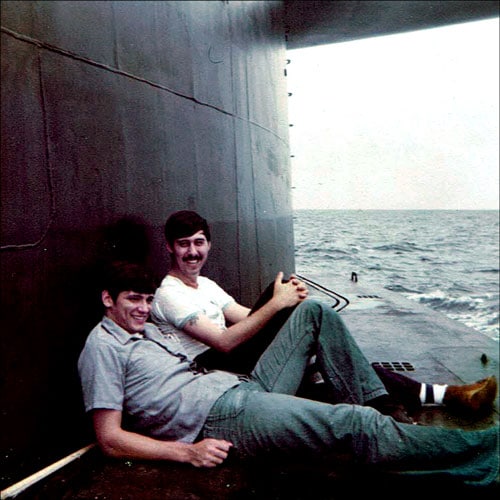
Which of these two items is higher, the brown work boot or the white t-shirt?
the white t-shirt

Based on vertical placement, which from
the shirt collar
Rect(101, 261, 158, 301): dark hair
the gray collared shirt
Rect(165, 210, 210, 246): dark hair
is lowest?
the gray collared shirt

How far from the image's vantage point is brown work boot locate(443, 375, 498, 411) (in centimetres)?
299

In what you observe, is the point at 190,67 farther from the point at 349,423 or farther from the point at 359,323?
the point at 359,323

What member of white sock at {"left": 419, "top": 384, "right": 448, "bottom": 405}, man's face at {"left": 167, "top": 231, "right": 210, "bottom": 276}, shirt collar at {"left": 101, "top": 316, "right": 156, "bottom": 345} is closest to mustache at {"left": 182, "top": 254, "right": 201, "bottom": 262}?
man's face at {"left": 167, "top": 231, "right": 210, "bottom": 276}

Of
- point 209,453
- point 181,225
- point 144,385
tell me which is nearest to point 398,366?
point 181,225

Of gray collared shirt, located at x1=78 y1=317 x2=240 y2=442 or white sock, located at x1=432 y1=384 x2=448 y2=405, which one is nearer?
gray collared shirt, located at x1=78 y1=317 x2=240 y2=442

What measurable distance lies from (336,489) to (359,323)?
173 inches

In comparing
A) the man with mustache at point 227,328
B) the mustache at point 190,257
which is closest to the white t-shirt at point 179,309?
the man with mustache at point 227,328

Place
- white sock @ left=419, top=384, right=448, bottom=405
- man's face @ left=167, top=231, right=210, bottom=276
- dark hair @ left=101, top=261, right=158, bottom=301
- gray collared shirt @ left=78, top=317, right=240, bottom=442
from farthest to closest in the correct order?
white sock @ left=419, top=384, right=448, bottom=405 < man's face @ left=167, top=231, right=210, bottom=276 < dark hair @ left=101, top=261, right=158, bottom=301 < gray collared shirt @ left=78, top=317, right=240, bottom=442

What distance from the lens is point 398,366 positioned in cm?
427

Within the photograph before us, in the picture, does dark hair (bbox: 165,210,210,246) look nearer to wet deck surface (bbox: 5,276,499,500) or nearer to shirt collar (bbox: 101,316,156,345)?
shirt collar (bbox: 101,316,156,345)

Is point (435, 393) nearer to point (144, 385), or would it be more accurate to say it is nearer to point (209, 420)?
point (209, 420)

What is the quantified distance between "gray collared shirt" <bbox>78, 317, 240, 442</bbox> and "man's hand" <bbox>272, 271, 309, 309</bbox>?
61 centimetres

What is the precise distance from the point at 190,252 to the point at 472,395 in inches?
69.3
